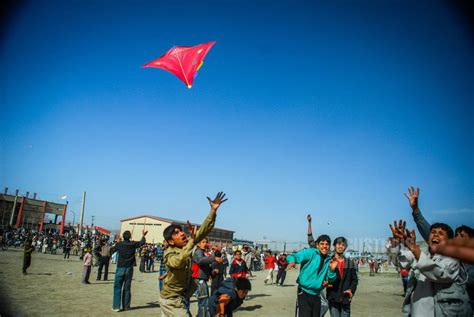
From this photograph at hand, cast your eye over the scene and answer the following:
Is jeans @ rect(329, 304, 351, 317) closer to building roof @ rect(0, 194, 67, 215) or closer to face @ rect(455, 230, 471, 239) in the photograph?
face @ rect(455, 230, 471, 239)

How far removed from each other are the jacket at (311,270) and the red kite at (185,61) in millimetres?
4117

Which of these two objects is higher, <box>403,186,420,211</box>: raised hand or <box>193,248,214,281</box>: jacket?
<box>403,186,420,211</box>: raised hand

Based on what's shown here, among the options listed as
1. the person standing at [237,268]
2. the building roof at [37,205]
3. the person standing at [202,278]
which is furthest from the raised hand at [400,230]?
the building roof at [37,205]

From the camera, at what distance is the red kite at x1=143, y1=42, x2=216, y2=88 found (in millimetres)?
7008

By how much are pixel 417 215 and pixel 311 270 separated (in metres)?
2.14

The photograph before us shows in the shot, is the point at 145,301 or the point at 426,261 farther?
the point at 145,301

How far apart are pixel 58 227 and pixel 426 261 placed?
6711 cm

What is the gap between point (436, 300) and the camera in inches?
133

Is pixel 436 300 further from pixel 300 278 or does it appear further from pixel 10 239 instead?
pixel 10 239

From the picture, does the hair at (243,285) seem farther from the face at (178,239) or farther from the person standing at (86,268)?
the person standing at (86,268)

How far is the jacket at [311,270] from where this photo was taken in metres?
5.54

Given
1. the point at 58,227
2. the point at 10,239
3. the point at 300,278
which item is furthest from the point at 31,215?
the point at 300,278

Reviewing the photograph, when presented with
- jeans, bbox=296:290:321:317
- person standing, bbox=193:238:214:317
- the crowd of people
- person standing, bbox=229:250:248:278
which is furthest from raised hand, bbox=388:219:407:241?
person standing, bbox=229:250:248:278

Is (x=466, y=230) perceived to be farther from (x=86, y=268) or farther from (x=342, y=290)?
(x=86, y=268)
